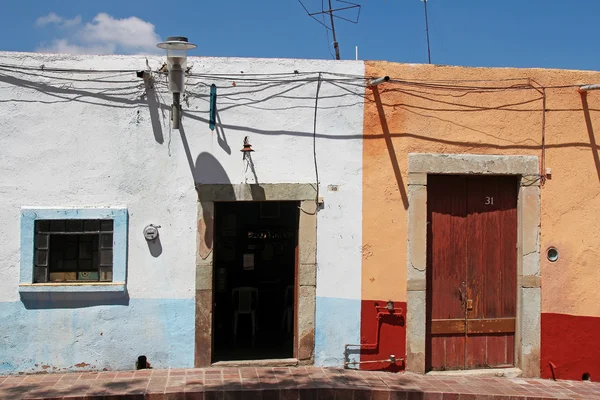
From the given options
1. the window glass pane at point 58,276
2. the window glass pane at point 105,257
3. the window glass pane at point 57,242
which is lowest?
the window glass pane at point 58,276

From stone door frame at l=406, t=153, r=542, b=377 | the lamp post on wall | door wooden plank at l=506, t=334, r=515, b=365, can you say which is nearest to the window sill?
the lamp post on wall

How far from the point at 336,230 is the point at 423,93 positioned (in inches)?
80.7

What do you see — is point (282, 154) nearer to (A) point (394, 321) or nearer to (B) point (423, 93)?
(B) point (423, 93)

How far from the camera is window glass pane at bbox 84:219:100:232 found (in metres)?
7.72

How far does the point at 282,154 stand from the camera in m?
7.96

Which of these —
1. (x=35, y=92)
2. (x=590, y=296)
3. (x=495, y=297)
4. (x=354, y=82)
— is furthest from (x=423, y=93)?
(x=35, y=92)

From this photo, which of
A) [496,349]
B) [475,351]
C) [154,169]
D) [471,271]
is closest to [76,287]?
[154,169]

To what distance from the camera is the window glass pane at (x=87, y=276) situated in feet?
25.5

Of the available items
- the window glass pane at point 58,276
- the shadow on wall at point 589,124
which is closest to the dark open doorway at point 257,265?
the window glass pane at point 58,276

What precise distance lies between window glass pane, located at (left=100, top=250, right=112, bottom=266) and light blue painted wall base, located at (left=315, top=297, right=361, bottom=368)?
2576 mm

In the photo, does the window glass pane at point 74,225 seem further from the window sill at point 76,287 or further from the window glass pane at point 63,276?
the window sill at point 76,287

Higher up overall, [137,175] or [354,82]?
[354,82]

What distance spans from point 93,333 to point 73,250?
40.4 inches

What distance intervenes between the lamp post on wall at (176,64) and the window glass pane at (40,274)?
2320 mm
